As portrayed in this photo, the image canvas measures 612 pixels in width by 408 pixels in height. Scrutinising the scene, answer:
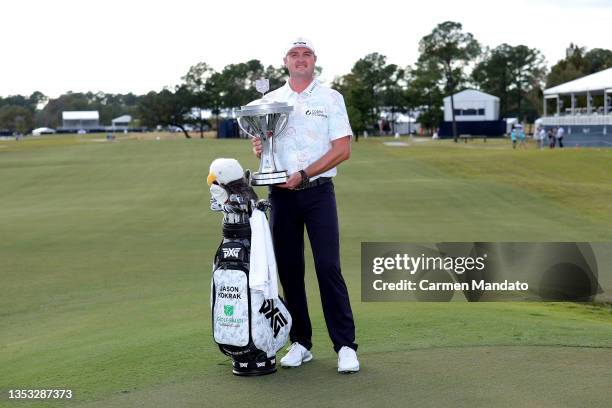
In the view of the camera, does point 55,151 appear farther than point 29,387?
Yes

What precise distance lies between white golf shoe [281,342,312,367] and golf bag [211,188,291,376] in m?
0.10

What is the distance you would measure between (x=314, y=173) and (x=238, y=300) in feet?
3.03

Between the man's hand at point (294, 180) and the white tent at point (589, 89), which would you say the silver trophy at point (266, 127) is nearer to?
the man's hand at point (294, 180)

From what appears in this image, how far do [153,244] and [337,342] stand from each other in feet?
38.3

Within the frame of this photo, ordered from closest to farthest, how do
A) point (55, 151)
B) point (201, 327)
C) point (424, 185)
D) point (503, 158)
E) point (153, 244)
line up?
point (201, 327)
point (153, 244)
point (424, 185)
point (503, 158)
point (55, 151)

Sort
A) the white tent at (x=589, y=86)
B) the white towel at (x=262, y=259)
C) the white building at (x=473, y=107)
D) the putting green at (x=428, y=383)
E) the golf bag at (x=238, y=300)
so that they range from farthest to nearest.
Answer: the white building at (x=473, y=107)
the white tent at (x=589, y=86)
the golf bag at (x=238, y=300)
the white towel at (x=262, y=259)
the putting green at (x=428, y=383)

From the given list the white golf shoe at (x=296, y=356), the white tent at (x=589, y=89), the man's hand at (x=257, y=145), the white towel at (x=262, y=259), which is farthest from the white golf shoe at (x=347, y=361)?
the white tent at (x=589, y=89)

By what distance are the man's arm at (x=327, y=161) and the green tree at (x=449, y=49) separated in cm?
11794

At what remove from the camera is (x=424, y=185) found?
3164 centimetres

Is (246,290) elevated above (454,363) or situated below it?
above

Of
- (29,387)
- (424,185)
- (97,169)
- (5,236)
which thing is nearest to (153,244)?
(5,236)

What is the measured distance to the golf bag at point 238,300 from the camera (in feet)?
18.8

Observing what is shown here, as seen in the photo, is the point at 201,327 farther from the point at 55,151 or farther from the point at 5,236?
the point at 55,151

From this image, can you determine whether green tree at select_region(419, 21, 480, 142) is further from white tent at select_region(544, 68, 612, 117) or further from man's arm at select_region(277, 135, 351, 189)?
man's arm at select_region(277, 135, 351, 189)
